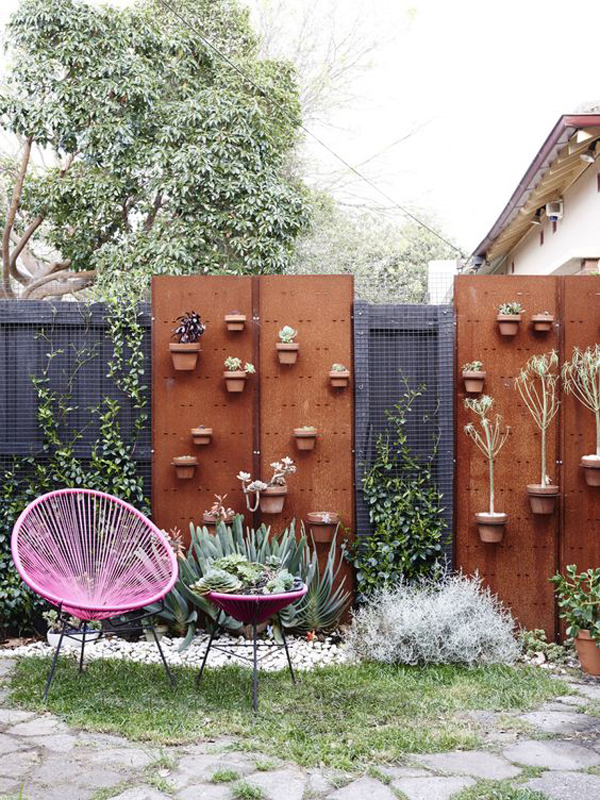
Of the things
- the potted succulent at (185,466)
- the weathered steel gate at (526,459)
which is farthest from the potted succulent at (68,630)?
the weathered steel gate at (526,459)

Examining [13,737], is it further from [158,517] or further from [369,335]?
[369,335]

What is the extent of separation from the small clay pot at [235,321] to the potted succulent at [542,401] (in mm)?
1526

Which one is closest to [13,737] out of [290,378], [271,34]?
[290,378]

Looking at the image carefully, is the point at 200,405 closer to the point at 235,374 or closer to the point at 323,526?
the point at 235,374

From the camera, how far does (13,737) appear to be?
318 centimetres

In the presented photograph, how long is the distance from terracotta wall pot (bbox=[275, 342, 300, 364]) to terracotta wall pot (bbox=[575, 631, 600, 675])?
202 centimetres

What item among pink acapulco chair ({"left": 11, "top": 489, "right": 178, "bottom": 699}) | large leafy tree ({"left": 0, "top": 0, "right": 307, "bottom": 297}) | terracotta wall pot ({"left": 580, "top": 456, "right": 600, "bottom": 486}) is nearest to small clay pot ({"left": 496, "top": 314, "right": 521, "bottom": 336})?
terracotta wall pot ({"left": 580, "top": 456, "right": 600, "bottom": 486})

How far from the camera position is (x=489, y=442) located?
4.64 metres

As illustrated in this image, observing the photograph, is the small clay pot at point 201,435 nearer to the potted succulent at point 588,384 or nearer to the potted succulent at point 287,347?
the potted succulent at point 287,347

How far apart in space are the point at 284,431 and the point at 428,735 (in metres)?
2.00

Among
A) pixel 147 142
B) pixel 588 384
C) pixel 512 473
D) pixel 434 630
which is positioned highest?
pixel 147 142

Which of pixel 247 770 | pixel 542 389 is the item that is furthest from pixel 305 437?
pixel 247 770

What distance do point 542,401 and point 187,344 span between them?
1.95 meters

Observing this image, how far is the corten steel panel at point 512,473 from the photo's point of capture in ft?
15.5
